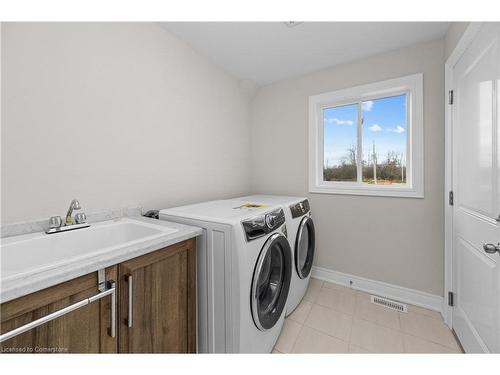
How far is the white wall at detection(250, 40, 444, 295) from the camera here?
189cm

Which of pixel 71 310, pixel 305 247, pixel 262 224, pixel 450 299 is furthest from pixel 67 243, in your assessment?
pixel 450 299

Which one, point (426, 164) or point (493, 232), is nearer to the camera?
point (493, 232)

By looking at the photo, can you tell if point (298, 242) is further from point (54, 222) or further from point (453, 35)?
point (453, 35)

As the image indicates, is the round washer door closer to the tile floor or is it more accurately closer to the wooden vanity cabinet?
the tile floor

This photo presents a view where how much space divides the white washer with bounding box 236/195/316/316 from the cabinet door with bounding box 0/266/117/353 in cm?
125

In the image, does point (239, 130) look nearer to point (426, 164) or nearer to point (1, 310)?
point (426, 164)

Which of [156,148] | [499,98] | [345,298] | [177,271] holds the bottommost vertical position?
[345,298]

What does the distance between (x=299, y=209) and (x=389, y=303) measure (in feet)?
4.05

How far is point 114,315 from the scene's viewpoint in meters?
0.88

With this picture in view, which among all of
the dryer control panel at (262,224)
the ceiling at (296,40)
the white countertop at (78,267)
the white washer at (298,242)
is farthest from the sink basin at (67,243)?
the ceiling at (296,40)

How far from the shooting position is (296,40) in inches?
74.4

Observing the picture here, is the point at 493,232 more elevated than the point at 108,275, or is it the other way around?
the point at 493,232

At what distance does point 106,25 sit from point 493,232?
2594 millimetres

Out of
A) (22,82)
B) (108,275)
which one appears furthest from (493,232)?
(22,82)
